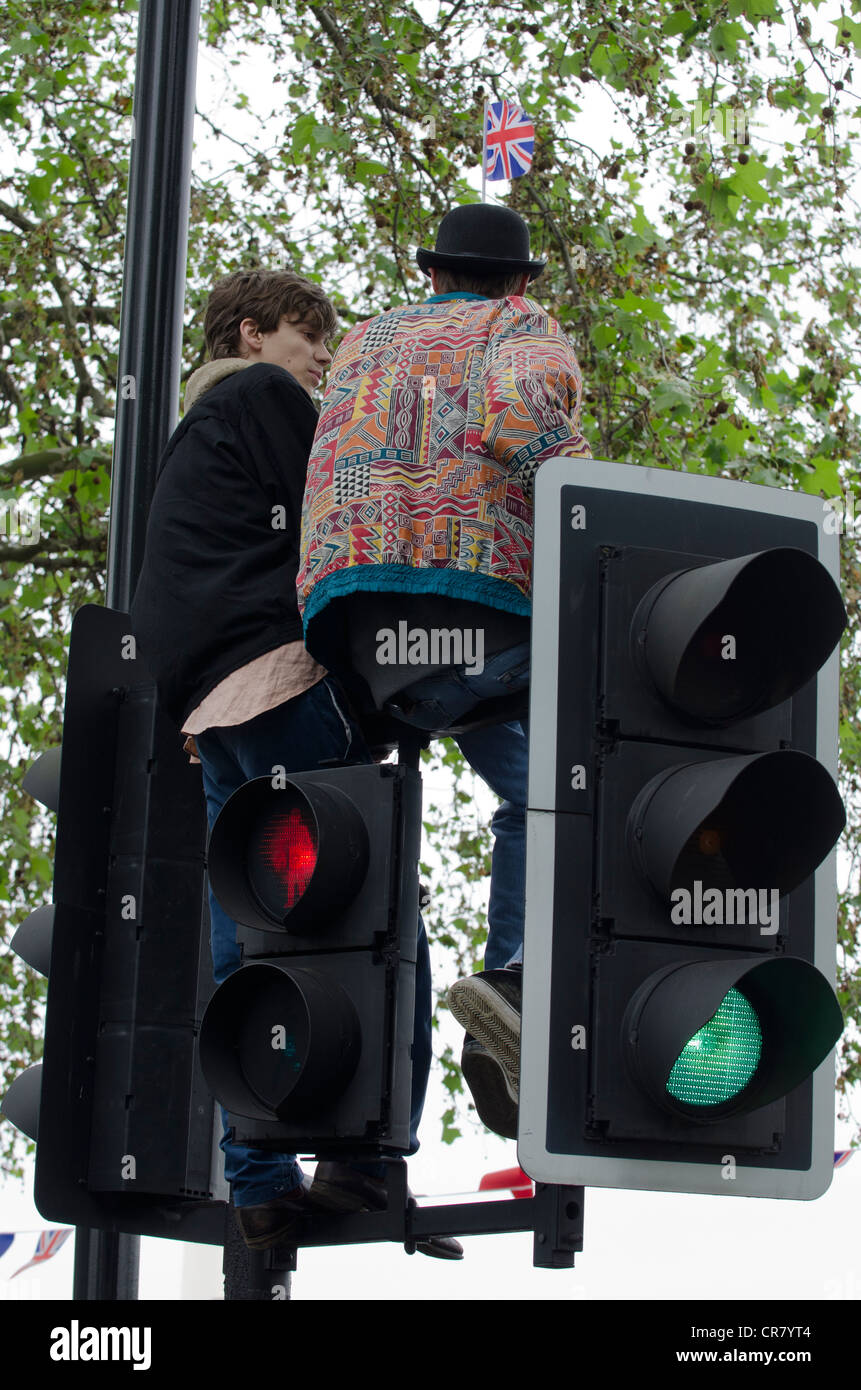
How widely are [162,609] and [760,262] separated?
7.10 metres

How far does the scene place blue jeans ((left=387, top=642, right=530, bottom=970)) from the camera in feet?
11.2

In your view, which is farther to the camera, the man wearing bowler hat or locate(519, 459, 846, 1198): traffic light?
the man wearing bowler hat

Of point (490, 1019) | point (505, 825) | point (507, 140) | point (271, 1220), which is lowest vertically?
point (271, 1220)

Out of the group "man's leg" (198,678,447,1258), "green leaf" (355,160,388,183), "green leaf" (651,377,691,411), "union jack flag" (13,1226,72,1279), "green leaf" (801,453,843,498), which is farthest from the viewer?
"union jack flag" (13,1226,72,1279)

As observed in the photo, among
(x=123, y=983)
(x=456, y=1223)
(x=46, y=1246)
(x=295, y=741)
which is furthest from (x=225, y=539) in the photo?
(x=46, y=1246)

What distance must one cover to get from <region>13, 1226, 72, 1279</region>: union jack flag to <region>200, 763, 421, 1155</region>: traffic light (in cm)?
818

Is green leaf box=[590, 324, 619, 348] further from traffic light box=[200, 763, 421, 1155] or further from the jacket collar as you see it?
traffic light box=[200, 763, 421, 1155]

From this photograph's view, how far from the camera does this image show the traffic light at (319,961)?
2.94 metres

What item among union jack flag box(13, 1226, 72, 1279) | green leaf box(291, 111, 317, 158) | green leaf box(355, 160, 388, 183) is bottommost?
union jack flag box(13, 1226, 72, 1279)

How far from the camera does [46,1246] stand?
35.4 ft

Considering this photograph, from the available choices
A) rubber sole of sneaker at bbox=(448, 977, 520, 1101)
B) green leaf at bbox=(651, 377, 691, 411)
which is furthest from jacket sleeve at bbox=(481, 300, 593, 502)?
green leaf at bbox=(651, 377, 691, 411)

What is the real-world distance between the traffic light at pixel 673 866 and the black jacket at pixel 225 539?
3.26 ft

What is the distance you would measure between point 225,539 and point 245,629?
0.25 metres

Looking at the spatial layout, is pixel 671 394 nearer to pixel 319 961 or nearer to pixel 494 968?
pixel 494 968
